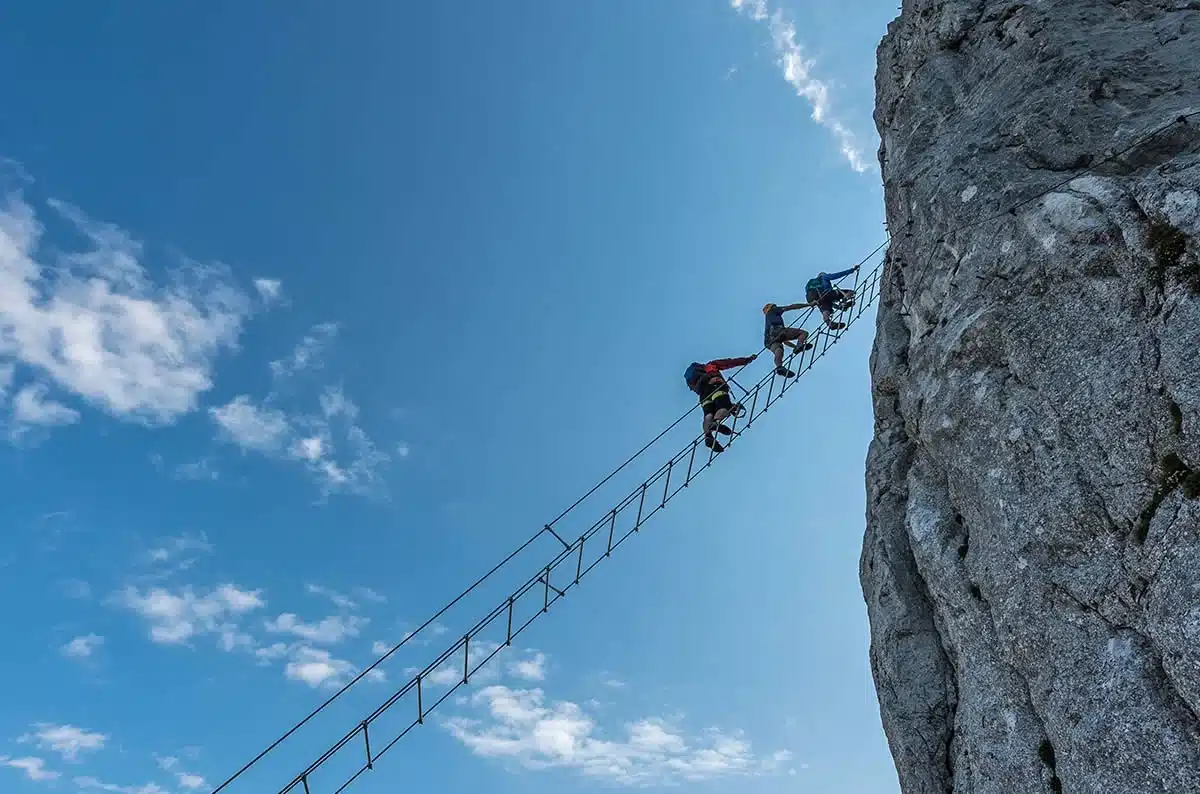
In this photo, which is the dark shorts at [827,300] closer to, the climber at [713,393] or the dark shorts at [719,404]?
the climber at [713,393]

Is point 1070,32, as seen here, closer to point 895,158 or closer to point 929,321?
point 895,158

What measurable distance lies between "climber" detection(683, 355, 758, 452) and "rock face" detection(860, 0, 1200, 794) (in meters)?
4.90

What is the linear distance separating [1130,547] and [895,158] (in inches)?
376

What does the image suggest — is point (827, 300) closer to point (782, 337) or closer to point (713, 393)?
point (782, 337)

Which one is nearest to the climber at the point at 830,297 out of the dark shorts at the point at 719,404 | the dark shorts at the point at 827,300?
the dark shorts at the point at 827,300

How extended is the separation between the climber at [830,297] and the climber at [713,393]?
87.2 inches

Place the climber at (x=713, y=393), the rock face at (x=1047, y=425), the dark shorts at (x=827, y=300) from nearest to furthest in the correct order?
the rock face at (x=1047, y=425) → the climber at (x=713, y=393) → the dark shorts at (x=827, y=300)

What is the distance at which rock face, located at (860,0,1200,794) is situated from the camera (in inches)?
300

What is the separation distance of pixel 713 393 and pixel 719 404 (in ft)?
1.05

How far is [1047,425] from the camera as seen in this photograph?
9.14m

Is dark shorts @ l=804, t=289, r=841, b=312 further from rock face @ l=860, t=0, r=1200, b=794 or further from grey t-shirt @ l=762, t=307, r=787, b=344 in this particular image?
rock face @ l=860, t=0, r=1200, b=794

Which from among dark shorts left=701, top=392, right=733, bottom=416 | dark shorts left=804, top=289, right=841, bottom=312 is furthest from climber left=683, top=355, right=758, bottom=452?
dark shorts left=804, top=289, right=841, bottom=312

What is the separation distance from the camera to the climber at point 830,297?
19844mm

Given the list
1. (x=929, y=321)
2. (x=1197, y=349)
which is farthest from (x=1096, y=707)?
(x=929, y=321)
